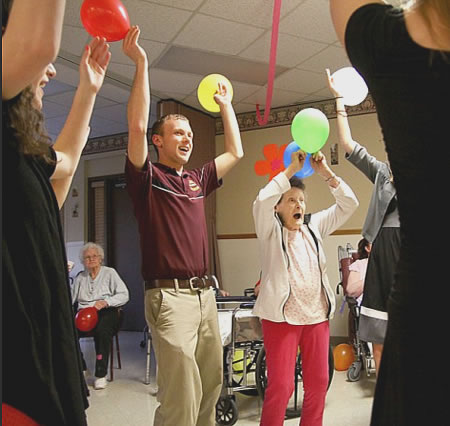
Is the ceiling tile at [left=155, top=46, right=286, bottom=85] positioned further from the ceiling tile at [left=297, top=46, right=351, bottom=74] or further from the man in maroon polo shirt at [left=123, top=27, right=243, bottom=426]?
the man in maroon polo shirt at [left=123, top=27, right=243, bottom=426]

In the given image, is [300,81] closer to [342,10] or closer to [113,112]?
[113,112]

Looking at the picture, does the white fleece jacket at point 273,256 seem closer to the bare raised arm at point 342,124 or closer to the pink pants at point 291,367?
the pink pants at point 291,367

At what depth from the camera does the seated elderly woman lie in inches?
149

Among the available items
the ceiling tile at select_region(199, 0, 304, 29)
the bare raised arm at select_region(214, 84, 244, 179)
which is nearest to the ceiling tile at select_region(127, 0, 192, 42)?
the ceiling tile at select_region(199, 0, 304, 29)

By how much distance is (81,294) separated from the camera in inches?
163

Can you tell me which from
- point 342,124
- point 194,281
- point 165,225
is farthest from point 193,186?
point 342,124

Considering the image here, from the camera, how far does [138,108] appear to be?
175 centimetres

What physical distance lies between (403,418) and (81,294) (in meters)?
3.82

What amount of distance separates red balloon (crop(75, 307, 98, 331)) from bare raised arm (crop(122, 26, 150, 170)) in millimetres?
2362

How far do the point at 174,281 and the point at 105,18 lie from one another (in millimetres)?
979

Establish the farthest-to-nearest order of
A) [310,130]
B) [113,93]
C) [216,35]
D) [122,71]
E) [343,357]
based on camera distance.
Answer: [113,93] → [122,71] → [343,357] → [216,35] → [310,130]

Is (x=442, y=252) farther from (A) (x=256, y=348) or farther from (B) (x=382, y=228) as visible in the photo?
(A) (x=256, y=348)

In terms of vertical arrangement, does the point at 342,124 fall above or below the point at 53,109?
below

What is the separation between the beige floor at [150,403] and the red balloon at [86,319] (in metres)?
0.45
